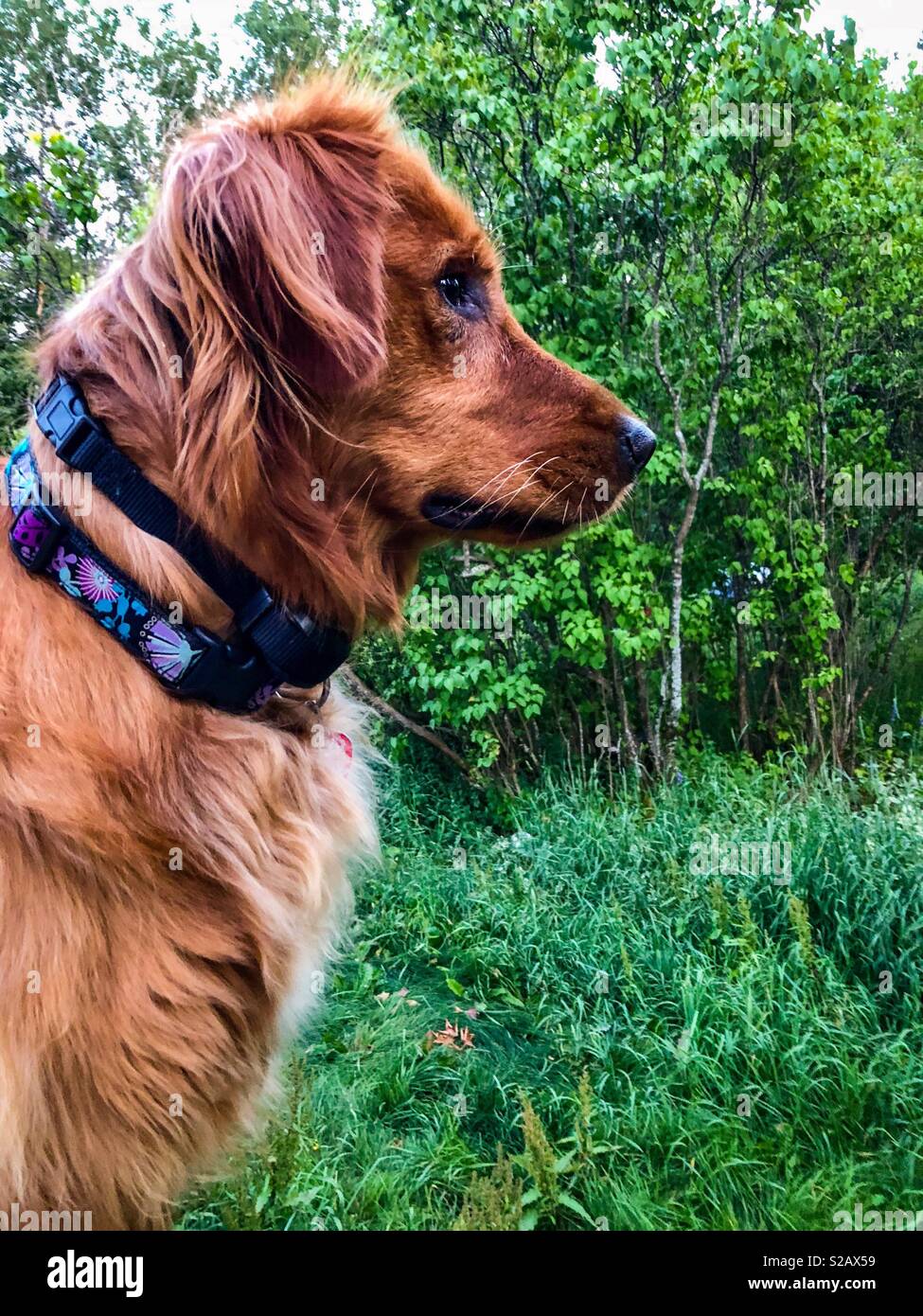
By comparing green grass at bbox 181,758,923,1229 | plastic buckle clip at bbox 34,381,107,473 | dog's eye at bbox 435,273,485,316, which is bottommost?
green grass at bbox 181,758,923,1229

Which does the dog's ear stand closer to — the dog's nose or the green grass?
the dog's nose

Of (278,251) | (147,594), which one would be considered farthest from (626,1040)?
(278,251)

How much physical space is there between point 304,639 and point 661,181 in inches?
123

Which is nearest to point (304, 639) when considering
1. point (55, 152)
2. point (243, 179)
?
point (243, 179)

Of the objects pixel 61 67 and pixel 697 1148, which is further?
pixel 61 67

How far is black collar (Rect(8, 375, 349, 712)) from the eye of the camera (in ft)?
4.18

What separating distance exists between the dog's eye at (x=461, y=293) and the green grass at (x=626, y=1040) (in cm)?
183

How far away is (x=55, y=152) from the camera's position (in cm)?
311

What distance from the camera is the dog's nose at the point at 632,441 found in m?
1.85

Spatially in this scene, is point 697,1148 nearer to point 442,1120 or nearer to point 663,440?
point 442,1120

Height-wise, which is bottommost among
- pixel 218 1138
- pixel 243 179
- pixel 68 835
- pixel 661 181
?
pixel 218 1138

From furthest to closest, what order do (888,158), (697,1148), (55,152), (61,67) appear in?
(888,158), (61,67), (55,152), (697,1148)

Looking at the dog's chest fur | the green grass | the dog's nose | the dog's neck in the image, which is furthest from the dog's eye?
the green grass

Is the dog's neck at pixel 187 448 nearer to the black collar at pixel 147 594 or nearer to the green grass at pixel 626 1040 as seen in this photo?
the black collar at pixel 147 594
